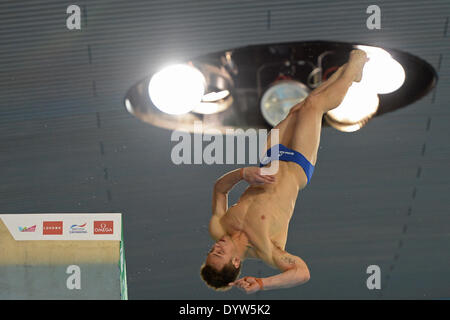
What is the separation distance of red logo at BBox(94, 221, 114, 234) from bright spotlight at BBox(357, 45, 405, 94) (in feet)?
9.93

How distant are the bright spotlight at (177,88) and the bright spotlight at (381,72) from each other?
1541 mm

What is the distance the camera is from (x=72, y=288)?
7.00 meters

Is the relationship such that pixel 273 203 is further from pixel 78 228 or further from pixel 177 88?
pixel 78 228

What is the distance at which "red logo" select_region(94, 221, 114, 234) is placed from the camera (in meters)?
7.08

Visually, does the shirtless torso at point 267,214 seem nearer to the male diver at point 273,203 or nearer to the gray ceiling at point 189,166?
the male diver at point 273,203

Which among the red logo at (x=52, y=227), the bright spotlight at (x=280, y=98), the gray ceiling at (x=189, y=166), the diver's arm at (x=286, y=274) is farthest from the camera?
the red logo at (x=52, y=227)

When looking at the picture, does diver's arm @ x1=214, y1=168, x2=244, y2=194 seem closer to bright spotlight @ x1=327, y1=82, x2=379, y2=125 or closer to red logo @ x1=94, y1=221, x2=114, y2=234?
bright spotlight @ x1=327, y1=82, x2=379, y2=125

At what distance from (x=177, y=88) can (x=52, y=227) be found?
205cm

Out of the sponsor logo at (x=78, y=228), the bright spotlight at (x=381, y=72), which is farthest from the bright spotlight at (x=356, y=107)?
the sponsor logo at (x=78, y=228)

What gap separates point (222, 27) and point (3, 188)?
2995mm

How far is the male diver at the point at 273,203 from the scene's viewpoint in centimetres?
468

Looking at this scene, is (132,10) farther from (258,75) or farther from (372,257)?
(372,257)

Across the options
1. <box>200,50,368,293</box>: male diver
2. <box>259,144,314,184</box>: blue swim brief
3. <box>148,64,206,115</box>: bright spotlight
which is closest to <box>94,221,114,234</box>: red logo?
<box>148,64,206,115</box>: bright spotlight
